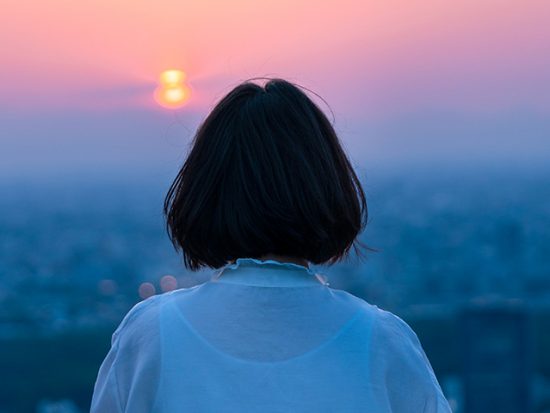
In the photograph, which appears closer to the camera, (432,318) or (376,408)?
(376,408)

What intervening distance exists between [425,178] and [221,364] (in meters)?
69.5

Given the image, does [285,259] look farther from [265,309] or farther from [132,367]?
[132,367]

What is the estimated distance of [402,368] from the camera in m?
0.94

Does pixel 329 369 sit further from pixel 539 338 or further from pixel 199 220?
pixel 539 338

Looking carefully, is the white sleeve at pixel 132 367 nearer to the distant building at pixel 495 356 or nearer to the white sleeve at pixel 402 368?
the white sleeve at pixel 402 368

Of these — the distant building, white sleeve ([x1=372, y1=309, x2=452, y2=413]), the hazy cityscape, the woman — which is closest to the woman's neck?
the woman

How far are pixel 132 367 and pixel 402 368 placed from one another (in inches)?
10.6

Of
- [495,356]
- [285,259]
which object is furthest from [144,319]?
[495,356]

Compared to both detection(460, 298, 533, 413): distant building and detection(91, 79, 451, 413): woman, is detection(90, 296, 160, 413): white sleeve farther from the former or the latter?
detection(460, 298, 533, 413): distant building

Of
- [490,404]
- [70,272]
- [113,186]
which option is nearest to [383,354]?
[490,404]

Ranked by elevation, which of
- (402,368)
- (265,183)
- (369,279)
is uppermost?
(265,183)

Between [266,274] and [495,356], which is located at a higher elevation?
[266,274]

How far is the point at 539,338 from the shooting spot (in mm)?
29734

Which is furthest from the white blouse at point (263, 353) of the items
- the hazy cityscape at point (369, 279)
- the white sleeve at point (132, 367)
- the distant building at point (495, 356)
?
the hazy cityscape at point (369, 279)
